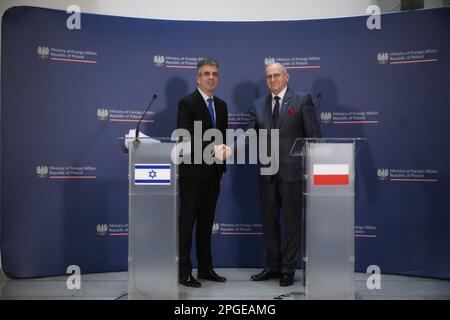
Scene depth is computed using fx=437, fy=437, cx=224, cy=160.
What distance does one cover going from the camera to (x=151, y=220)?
9.75 ft

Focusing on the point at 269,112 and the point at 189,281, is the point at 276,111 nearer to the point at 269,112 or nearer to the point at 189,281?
the point at 269,112

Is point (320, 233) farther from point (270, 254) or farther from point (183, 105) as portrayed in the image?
point (183, 105)

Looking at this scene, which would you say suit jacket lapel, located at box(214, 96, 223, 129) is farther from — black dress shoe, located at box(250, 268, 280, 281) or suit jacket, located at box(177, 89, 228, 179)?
black dress shoe, located at box(250, 268, 280, 281)

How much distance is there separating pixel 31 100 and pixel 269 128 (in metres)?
2.15

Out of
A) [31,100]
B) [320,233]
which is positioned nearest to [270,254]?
[320,233]

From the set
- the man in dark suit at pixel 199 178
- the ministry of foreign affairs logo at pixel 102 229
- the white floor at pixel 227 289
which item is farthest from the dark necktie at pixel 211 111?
the ministry of foreign affairs logo at pixel 102 229

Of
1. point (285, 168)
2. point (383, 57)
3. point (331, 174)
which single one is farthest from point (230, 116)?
point (331, 174)

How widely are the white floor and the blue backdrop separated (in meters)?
0.18

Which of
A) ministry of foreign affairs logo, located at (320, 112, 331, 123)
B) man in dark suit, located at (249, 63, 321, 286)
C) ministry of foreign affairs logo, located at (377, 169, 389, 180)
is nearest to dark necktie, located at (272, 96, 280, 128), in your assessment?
man in dark suit, located at (249, 63, 321, 286)

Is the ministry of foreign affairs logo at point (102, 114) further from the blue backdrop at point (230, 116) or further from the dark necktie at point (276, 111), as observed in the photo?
the dark necktie at point (276, 111)

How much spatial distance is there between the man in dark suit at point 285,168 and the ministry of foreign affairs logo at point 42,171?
6.44ft

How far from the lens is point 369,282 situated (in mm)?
3832

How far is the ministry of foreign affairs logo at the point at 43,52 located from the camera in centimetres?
396

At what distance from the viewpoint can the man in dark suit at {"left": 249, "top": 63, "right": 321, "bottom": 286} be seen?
3.58 metres
